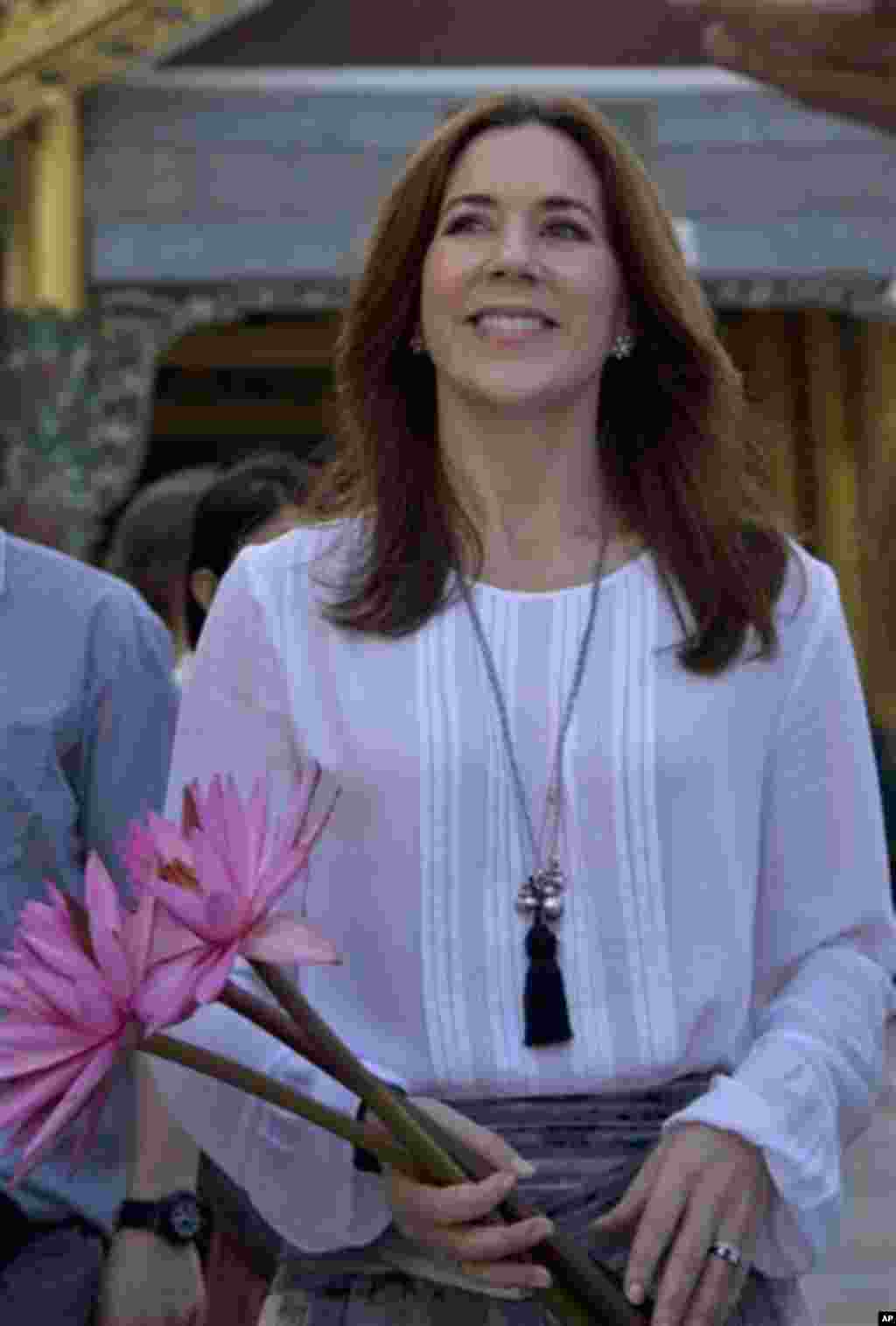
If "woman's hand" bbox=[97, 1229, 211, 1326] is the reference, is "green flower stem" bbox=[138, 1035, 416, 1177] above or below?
above

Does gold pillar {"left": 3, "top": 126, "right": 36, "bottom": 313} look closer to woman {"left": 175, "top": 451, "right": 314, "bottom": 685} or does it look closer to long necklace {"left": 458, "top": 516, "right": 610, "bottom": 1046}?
woman {"left": 175, "top": 451, "right": 314, "bottom": 685}

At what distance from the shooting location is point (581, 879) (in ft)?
6.47

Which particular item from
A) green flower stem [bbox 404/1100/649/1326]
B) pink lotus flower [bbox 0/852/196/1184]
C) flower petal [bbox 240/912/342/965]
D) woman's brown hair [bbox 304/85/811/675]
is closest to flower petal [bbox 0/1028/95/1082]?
pink lotus flower [bbox 0/852/196/1184]

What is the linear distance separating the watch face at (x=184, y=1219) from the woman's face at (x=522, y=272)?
0.80m

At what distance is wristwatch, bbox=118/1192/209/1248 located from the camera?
2520mm

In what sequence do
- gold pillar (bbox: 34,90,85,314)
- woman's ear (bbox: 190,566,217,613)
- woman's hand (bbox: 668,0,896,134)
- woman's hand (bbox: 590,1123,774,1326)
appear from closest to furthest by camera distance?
1. woman's hand (bbox: 590,1123,774,1326)
2. woman's ear (bbox: 190,566,217,613)
3. woman's hand (bbox: 668,0,896,134)
4. gold pillar (bbox: 34,90,85,314)

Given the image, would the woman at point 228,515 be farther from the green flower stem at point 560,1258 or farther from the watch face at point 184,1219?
the green flower stem at point 560,1258

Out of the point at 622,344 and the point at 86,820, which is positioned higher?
the point at 622,344

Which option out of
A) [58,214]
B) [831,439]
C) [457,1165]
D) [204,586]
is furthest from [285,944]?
[831,439]

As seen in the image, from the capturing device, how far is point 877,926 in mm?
2025

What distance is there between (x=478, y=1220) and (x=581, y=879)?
10.9 inches

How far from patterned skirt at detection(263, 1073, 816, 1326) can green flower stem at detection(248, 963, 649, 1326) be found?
0.25 ft

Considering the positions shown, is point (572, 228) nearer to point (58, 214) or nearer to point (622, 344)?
point (622, 344)

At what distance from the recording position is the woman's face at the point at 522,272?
6.82 feet
